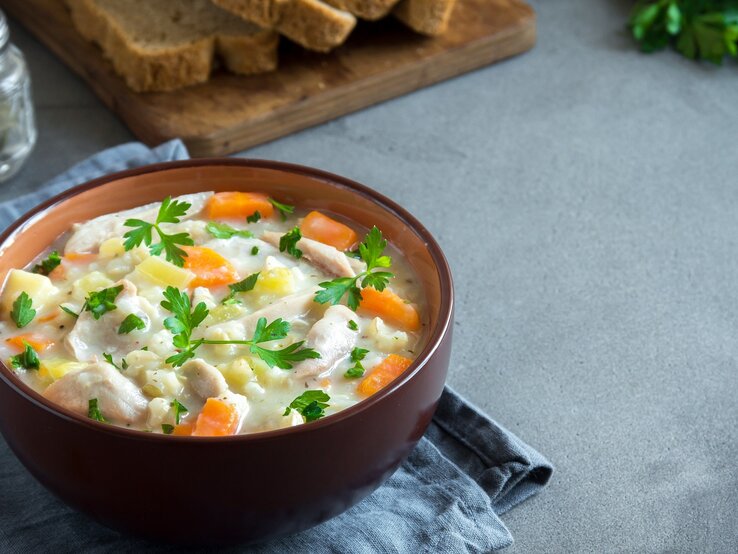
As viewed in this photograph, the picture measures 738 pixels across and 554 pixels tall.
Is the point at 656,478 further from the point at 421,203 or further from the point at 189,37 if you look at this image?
the point at 189,37

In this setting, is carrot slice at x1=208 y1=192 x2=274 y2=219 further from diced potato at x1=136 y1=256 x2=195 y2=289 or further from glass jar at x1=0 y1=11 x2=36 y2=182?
glass jar at x1=0 y1=11 x2=36 y2=182

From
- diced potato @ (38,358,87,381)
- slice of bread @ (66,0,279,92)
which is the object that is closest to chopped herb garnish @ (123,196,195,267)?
diced potato @ (38,358,87,381)

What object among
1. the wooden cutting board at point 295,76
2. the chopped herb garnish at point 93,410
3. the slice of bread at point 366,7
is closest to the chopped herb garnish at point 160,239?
the chopped herb garnish at point 93,410

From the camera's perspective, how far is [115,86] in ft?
12.8

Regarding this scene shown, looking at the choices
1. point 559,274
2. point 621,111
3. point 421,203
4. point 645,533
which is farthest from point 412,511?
point 621,111

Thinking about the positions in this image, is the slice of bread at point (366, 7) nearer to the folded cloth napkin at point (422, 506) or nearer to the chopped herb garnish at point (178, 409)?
the folded cloth napkin at point (422, 506)

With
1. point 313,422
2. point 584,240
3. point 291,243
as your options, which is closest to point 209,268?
point 291,243

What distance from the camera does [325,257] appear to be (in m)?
2.45

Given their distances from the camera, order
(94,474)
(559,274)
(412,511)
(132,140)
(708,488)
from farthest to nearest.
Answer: (132,140)
(559,274)
(708,488)
(412,511)
(94,474)

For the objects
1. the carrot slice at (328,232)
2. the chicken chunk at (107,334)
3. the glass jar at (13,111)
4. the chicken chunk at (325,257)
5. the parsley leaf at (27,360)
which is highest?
the chicken chunk at (325,257)

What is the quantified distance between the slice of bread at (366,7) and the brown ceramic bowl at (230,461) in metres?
1.94

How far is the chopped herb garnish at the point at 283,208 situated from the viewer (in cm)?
264

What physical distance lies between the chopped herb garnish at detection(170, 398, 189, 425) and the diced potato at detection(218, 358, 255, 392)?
4.3 inches

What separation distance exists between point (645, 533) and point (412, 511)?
0.56 metres
